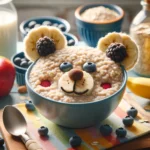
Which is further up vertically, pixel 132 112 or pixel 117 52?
pixel 117 52

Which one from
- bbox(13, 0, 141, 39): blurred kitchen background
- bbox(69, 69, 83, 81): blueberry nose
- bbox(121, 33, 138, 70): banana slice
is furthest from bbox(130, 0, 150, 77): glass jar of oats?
bbox(13, 0, 141, 39): blurred kitchen background

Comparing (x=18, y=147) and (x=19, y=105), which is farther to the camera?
(x=19, y=105)

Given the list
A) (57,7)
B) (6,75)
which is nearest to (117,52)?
(6,75)

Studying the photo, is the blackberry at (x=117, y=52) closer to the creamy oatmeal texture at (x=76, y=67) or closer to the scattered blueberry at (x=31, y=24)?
the creamy oatmeal texture at (x=76, y=67)

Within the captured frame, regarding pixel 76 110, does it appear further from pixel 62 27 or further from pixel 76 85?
pixel 62 27

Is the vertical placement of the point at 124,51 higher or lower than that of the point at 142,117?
higher

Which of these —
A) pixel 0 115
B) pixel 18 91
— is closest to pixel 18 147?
pixel 0 115

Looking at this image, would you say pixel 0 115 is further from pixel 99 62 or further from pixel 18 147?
pixel 99 62
